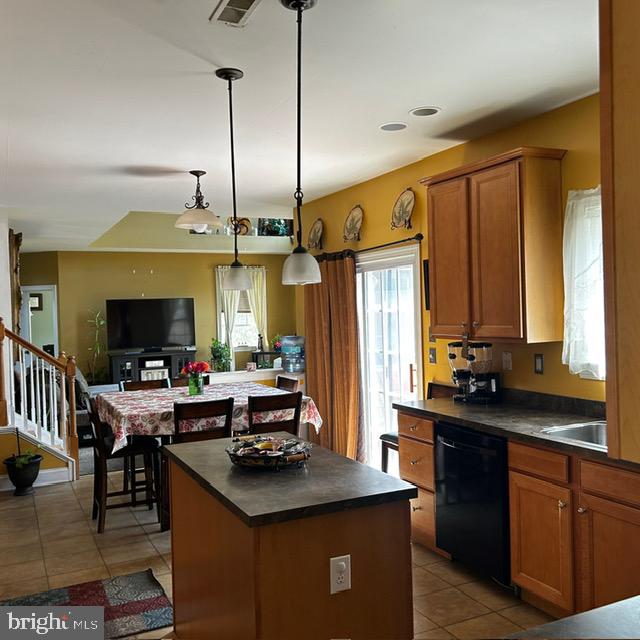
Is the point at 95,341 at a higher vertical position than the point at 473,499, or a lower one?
higher

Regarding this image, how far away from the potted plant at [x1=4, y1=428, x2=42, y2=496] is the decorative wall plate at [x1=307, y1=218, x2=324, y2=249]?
3.20 m

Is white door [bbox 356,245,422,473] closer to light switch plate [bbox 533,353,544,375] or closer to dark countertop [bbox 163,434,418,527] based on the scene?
light switch plate [bbox 533,353,544,375]

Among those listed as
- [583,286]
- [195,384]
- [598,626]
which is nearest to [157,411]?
[195,384]

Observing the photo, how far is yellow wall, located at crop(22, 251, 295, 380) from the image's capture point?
10438 mm

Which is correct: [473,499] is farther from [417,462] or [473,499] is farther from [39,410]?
[39,410]

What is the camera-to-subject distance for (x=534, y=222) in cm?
350

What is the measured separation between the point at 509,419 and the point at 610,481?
2.70 feet

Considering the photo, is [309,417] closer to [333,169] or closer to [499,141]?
[333,169]

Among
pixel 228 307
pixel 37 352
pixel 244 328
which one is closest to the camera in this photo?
pixel 37 352

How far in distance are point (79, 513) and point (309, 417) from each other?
1937 millimetres

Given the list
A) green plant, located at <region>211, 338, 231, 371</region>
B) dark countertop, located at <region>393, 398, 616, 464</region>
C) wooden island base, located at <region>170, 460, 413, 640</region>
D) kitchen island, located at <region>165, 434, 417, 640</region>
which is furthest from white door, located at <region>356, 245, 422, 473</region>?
green plant, located at <region>211, 338, 231, 371</region>

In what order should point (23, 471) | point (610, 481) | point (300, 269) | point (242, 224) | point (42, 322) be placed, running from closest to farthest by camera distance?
point (610, 481), point (300, 269), point (23, 471), point (242, 224), point (42, 322)

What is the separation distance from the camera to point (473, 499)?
135 inches

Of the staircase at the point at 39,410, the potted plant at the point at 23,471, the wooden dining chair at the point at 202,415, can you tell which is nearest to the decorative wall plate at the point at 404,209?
the wooden dining chair at the point at 202,415
